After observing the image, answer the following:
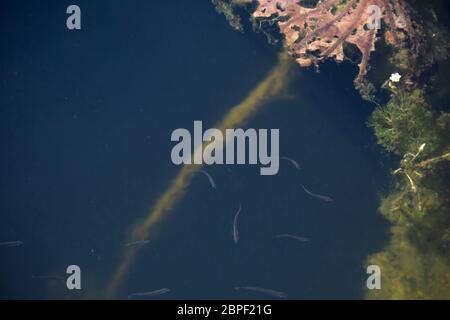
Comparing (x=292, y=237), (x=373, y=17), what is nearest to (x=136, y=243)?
(x=292, y=237)

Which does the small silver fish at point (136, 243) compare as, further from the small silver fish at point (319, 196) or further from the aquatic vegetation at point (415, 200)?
the aquatic vegetation at point (415, 200)

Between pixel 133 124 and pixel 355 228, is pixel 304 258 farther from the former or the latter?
pixel 133 124

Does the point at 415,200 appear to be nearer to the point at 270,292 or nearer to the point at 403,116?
the point at 403,116

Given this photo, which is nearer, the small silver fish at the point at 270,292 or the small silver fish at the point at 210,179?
the small silver fish at the point at 270,292

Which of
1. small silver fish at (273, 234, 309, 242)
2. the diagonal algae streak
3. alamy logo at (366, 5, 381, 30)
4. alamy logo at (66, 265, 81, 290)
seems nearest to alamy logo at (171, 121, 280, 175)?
the diagonal algae streak

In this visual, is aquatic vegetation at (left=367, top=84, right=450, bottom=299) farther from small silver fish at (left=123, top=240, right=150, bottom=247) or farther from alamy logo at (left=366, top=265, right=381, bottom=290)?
small silver fish at (left=123, top=240, right=150, bottom=247)

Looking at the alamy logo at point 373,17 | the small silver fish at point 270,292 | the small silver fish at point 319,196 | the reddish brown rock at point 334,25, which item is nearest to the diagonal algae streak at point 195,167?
the reddish brown rock at point 334,25
